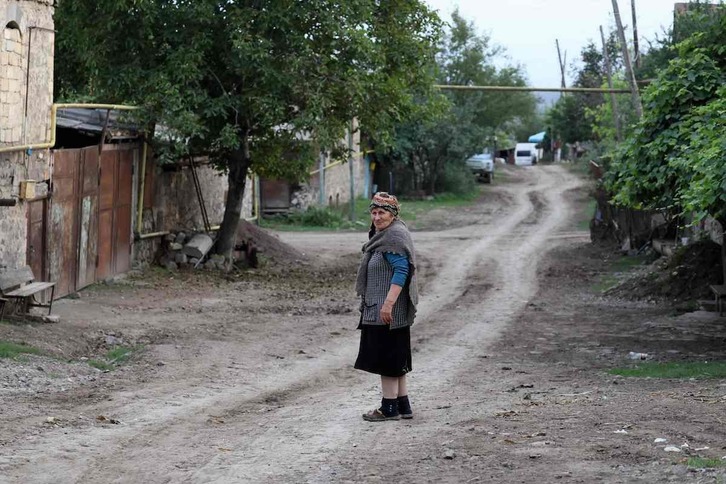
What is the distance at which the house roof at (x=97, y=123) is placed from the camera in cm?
1722

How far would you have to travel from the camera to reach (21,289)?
1299cm

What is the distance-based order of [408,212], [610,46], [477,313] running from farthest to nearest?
[610,46]
[408,212]
[477,313]

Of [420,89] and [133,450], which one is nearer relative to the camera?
[133,450]

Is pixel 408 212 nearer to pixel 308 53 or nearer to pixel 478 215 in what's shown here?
pixel 478 215

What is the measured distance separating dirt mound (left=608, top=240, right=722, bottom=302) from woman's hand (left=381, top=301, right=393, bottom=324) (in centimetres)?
1030

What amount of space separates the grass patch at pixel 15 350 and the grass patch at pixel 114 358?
23.7 inches

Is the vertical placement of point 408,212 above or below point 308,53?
below

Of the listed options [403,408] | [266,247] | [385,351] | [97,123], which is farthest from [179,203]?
[385,351]

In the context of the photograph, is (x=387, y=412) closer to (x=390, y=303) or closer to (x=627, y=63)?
(x=390, y=303)

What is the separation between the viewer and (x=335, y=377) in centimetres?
1092

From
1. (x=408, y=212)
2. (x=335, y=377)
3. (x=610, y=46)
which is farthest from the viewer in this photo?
(x=610, y=46)

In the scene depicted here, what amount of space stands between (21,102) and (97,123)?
402 centimetres

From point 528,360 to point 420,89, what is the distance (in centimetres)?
1010

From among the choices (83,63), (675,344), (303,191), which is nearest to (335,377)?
(675,344)
